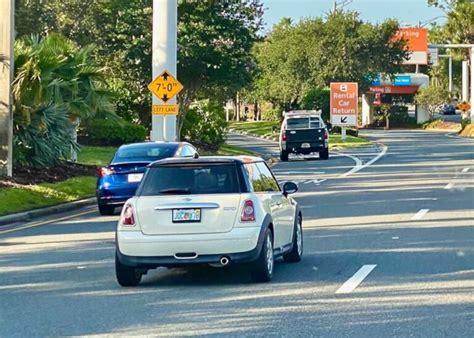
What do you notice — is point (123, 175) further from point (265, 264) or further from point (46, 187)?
point (265, 264)

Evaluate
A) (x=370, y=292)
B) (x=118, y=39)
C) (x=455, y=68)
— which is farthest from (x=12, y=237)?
(x=455, y=68)

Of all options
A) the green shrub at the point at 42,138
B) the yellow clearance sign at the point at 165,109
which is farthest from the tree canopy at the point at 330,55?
the green shrub at the point at 42,138

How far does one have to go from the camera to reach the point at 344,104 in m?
64.8

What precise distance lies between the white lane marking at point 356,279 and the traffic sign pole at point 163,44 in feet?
69.2

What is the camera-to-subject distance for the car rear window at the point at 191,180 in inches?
500

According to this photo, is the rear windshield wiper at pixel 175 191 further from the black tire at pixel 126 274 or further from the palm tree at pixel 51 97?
the palm tree at pixel 51 97

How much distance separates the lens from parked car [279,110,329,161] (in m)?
45.4

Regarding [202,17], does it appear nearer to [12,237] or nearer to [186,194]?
[12,237]

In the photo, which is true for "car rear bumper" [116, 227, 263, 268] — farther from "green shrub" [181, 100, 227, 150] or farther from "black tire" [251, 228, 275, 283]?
"green shrub" [181, 100, 227, 150]

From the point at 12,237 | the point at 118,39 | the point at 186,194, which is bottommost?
the point at 12,237

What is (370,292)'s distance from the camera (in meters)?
11.9

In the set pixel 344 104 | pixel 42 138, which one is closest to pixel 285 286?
pixel 42 138

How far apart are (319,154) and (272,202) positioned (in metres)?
33.5

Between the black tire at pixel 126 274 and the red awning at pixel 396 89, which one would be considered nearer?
the black tire at pixel 126 274
